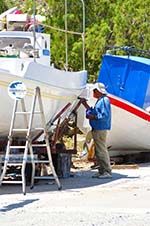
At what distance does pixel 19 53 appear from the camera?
15031 millimetres

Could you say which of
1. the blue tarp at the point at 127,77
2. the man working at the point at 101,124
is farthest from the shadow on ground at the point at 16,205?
the blue tarp at the point at 127,77

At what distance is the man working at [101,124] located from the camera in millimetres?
14609

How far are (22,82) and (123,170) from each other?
15.1 ft

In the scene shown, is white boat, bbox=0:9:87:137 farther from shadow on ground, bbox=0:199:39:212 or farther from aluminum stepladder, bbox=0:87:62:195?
shadow on ground, bbox=0:199:39:212

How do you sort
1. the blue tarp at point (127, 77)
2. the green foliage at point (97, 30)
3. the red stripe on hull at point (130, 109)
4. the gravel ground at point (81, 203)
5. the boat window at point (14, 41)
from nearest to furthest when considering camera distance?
1. the gravel ground at point (81, 203)
2. the boat window at point (14, 41)
3. the red stripe on hull at point (130, 109)
4. the blue tarp at point (127, 77)
5. the green foliage at point (97, 30)

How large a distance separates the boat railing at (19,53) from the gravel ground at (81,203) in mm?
2488

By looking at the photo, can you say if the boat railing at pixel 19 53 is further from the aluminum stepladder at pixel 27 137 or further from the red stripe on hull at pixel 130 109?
the red stripe on hull at pixel 130 109

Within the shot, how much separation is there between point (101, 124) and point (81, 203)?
3754mm

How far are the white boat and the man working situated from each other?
0.53 m

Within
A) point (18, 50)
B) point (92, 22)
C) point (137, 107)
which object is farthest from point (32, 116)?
point (92, 22)

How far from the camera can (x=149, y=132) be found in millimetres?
18578

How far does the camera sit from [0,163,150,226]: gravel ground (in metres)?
9.55

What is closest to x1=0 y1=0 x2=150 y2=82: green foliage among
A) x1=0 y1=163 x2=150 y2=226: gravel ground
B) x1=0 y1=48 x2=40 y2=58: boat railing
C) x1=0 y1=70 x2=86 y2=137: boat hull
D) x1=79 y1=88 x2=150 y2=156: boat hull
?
x1=79 y1=88 x2=150 y2=156: boat hull

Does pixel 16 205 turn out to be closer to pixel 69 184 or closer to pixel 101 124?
pixel 69 184
